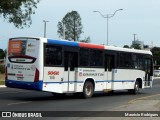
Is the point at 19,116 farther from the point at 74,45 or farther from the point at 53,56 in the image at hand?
the point at 74,45

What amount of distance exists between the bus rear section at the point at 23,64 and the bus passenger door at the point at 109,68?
585 cm

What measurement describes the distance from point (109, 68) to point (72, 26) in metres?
72.6

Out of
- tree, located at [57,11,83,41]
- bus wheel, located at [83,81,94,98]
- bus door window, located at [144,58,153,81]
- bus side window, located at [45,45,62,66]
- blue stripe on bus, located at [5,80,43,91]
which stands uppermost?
tree, located at [57,11,83,41]

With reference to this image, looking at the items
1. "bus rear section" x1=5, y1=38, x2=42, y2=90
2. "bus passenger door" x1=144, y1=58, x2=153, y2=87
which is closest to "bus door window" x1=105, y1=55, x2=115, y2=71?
"bus passenger door" x1=144, y1=58, x2=153, y2=87

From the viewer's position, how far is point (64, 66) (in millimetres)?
20891

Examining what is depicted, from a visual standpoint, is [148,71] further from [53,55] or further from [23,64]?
[23,64]

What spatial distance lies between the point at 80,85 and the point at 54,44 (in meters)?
2.97

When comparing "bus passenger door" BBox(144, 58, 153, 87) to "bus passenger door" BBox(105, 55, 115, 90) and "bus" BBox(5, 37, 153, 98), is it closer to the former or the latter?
"bus" BBox(5, 37, 153, 98)

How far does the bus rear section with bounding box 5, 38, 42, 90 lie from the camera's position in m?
19.5

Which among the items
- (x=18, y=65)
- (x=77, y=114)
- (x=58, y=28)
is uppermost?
(x=58, y=28)

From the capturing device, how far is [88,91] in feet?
75.1

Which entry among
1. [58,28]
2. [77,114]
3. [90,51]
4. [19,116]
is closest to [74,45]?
[90,51]

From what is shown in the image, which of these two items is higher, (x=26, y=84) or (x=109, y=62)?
(x=109, y=62)

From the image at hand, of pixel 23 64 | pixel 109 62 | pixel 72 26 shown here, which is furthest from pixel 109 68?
pixel 72 26
